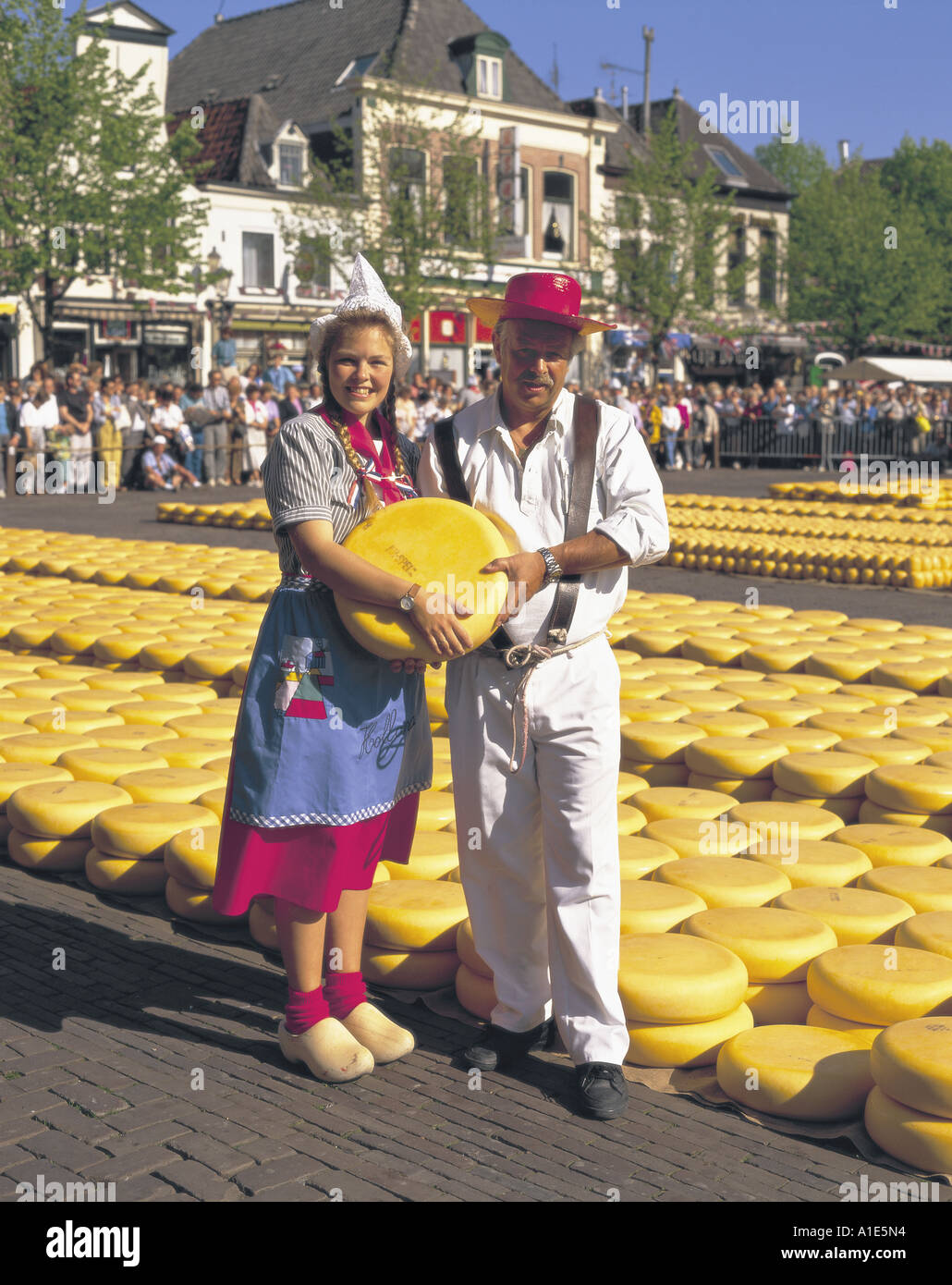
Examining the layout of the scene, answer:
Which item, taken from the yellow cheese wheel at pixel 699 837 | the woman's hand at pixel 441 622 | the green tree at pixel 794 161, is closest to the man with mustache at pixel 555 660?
the woman's hand at pixel 441 622

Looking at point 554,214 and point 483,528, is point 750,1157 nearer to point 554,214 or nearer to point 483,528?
point 483,528

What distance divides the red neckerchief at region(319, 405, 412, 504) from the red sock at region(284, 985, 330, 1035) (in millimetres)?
1232

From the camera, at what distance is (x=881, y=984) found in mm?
3475

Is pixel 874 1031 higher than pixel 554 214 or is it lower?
lower

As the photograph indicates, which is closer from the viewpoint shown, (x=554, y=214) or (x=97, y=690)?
(x=97, y=690)

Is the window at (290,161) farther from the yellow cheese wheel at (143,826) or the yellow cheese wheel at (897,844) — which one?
the yellow cheese wheel at (897,844)

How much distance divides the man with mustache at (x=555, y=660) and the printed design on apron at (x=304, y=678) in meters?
0.34

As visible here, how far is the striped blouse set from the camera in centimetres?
317

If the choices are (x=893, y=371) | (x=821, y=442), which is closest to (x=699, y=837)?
(x=821, y=442)

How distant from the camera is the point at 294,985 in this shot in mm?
3377

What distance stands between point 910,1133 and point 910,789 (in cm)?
217

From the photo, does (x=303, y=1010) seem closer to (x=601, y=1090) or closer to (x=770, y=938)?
(x=601, y=1090)

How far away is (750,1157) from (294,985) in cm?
115
